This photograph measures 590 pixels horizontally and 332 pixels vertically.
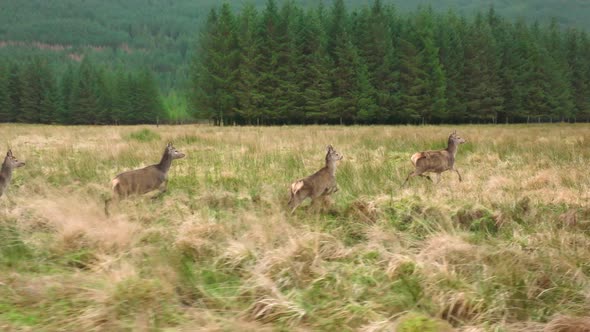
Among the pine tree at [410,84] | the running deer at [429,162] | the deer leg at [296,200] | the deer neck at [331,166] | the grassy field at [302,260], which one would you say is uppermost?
the pine tree at [410,84]

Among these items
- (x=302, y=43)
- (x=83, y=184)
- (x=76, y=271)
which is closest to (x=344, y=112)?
(x=302, y=43)

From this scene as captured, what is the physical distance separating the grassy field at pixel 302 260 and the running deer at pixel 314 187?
0.26m

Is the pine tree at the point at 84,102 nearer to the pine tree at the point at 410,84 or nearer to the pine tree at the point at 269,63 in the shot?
the pine tree at the point at 269,63

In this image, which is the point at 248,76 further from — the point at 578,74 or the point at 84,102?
the point at 578,74

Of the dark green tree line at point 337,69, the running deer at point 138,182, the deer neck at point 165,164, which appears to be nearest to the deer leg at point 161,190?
the running deer at point 138,182

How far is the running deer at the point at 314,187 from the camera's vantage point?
23.6 ft

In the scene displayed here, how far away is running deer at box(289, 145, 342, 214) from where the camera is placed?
7.19m

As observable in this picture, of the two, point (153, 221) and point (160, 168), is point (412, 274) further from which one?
point (160, 168)

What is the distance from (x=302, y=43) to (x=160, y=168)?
44553 mm

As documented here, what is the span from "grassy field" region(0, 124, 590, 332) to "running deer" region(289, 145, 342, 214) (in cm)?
26

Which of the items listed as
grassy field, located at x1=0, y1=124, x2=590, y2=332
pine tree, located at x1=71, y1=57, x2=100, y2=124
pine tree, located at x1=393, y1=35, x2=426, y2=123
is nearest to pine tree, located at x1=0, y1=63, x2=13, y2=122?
pine tree, located at x1=71, y1=57, x2=100, y2=124

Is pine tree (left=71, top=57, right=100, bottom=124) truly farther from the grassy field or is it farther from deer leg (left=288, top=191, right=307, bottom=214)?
deer leg (left=288, top=191, right=307, bottom=214)

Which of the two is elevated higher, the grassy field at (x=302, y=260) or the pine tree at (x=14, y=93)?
the pine tree at (x=14, y=93)

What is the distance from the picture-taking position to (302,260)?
A: 16.8 ft
